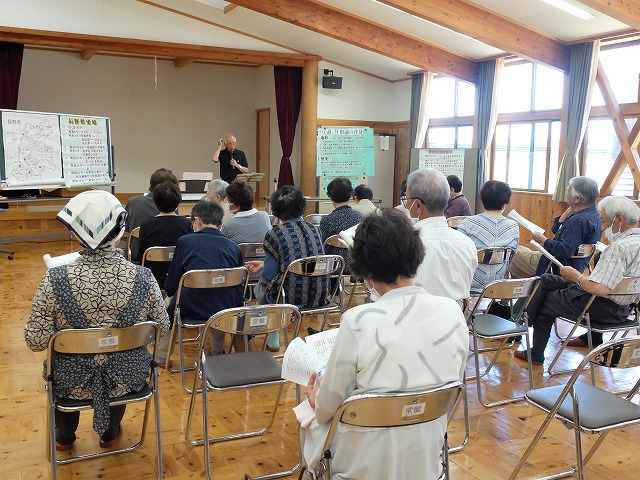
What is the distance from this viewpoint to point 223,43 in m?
9.73

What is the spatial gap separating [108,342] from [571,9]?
20.8 ft

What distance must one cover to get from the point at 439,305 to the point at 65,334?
1.36 meters

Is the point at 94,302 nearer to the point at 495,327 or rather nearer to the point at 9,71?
the point at 495,327

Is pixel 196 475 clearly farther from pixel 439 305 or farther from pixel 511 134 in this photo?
pixel 511 134

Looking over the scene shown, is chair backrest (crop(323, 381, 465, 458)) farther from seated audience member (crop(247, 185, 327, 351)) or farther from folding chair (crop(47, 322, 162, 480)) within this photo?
seated audience member (crop(247, 185, 327, 351))

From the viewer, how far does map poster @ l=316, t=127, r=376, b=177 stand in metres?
9.94

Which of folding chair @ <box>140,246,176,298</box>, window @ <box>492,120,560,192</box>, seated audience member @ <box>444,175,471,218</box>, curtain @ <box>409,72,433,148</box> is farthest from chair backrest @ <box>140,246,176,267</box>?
curtain @ <box>409,72,433,148</box>

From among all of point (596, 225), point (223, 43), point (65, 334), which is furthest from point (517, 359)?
point (223, 43)

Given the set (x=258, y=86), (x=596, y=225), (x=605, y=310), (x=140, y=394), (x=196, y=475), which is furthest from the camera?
(x=258, y=86)

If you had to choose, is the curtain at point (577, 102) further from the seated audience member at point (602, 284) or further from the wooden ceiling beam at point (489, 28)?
the seated audience member at point (602, 284)

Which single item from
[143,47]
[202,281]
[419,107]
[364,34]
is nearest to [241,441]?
[202,281]

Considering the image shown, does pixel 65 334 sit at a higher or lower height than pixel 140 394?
higher

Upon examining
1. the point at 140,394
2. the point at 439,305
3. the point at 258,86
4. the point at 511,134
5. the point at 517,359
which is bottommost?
the point at 517,359

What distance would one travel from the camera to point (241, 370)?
2.62 metres
